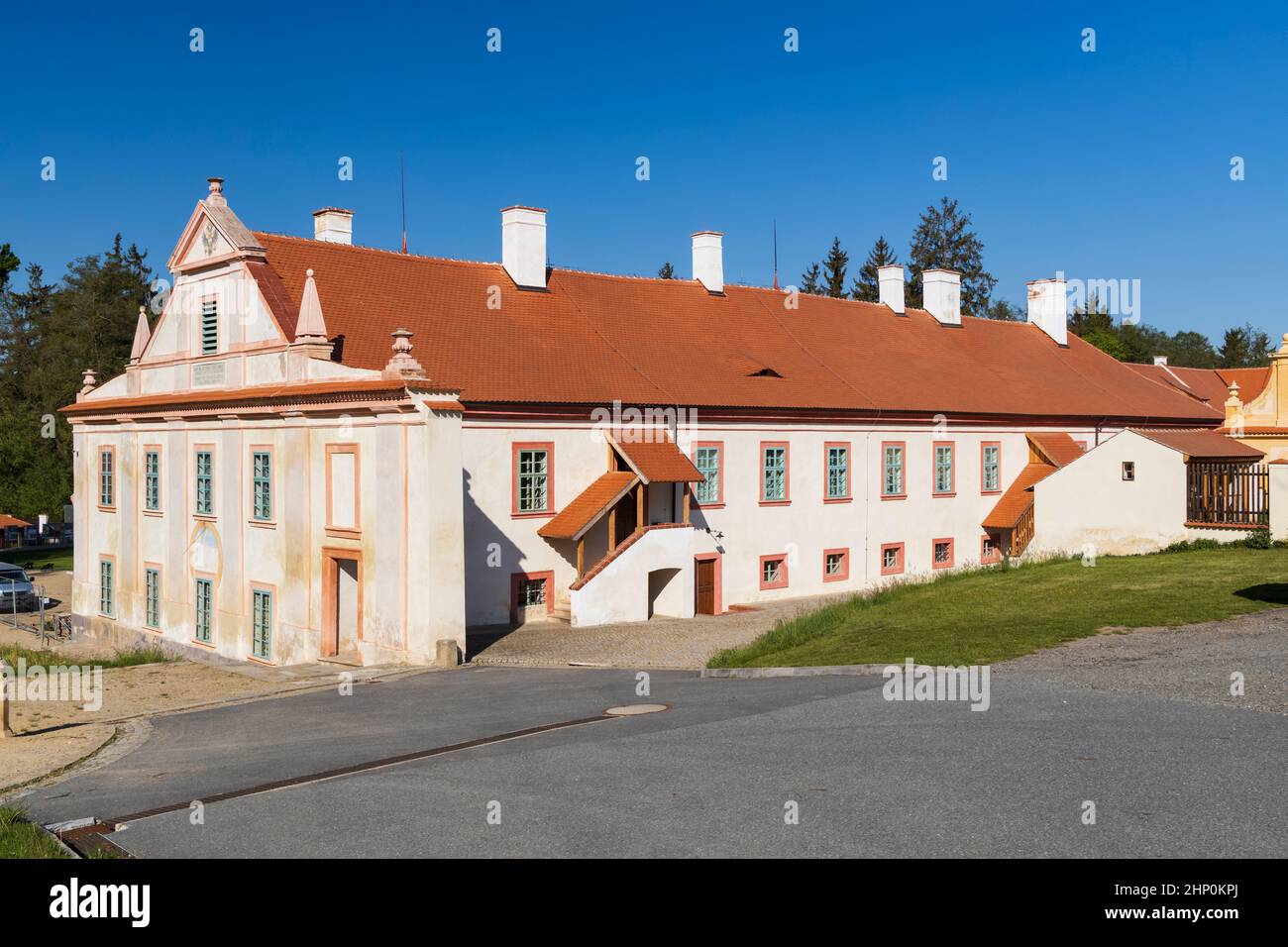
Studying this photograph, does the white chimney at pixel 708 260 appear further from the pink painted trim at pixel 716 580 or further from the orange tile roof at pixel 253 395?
the orange tile roof at pixel 253 395

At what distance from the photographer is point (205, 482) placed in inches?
1189

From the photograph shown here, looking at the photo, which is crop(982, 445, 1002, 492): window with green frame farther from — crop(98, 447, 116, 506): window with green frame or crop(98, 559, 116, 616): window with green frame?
crop(98, 559, 116, 616): window with green frame

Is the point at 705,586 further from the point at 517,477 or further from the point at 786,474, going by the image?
the point at 517,477

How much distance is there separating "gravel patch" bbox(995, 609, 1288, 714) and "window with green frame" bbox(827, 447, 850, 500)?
17140mm

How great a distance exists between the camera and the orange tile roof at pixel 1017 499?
39.2 meters

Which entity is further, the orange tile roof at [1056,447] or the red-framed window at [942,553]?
the orange tile roof at [1056,447]

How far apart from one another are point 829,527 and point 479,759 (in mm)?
23493

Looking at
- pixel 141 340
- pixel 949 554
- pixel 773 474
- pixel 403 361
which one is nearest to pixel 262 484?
pixel 403 361

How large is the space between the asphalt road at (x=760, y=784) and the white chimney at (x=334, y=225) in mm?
18742

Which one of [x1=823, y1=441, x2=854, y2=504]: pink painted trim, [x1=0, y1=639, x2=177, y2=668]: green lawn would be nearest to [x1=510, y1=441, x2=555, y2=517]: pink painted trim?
[x1=0, y1=639, x2=177, y2=668]: green lawn

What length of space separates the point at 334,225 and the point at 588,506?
1081cm

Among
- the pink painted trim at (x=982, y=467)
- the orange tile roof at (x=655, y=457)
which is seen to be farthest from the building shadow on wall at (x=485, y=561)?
the pink painted trim at (x=982, y=467)
